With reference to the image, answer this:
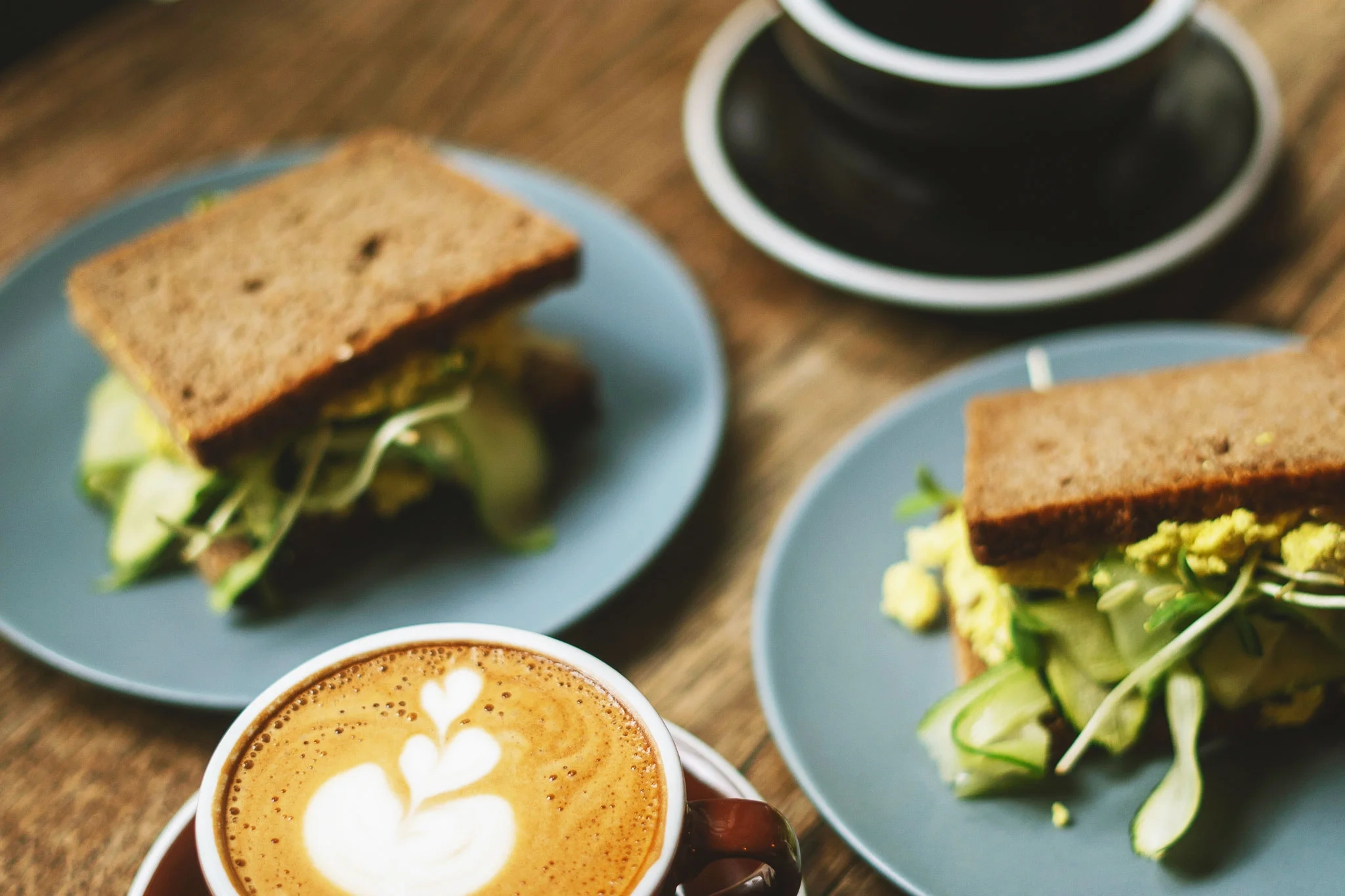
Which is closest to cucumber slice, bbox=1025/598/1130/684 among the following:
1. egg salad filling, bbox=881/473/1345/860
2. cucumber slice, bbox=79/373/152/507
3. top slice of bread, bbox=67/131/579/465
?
egg salad filling, bbox=881/473/1345/860

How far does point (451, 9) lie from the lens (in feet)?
7.64

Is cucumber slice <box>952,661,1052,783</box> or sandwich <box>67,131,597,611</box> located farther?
sandwich <box>67,131,597,611</box>

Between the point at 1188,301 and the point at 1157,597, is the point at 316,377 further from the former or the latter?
the point at 1188,301

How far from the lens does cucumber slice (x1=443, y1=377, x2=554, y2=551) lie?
4.94ft

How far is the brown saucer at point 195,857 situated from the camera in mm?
962

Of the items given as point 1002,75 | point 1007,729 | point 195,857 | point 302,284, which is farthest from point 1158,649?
point 302,284

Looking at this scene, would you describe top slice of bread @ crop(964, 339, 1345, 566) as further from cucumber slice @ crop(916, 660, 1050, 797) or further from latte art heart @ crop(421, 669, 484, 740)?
latte art heart @ crop(421, 669, 484, 740)

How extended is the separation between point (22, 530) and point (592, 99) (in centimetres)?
120

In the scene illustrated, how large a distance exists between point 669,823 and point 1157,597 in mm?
560

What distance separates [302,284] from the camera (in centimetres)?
161

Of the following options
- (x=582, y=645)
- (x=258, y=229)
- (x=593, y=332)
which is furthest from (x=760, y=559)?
(x=258, y=229)

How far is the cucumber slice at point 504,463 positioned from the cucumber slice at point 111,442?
0.42m

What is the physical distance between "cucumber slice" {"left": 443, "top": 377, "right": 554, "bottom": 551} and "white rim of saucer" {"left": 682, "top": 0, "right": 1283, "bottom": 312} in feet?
1.40

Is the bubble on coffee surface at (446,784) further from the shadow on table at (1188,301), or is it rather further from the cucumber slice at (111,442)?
the shadow on table at (1188,301)
